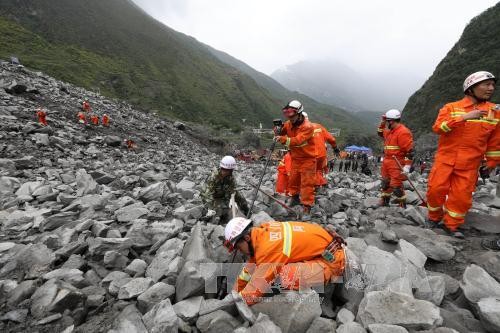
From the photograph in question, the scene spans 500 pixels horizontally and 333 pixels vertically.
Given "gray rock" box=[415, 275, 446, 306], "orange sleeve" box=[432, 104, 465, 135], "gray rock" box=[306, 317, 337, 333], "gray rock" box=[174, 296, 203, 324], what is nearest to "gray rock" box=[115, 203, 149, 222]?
"gray rock" box=[174, 296, 203, 324]

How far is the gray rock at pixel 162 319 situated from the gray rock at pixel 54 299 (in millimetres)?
776

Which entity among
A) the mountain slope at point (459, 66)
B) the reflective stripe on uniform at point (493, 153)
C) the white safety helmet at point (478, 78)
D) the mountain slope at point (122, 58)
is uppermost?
the mountain slope at point (459, 66)

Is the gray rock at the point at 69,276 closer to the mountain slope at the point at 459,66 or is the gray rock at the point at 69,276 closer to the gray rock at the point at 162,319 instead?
the gray rock at the point at 162,319

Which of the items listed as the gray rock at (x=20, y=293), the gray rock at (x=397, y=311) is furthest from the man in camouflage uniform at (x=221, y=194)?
the gray rock at (x=397, y=311)

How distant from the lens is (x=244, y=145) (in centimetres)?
3428

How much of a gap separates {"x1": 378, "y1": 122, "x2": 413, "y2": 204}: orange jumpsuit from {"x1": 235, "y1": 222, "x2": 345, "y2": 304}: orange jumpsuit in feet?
13.4

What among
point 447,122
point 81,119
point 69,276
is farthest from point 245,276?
point 81,119

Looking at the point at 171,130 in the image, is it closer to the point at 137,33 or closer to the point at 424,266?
the point at 424,266

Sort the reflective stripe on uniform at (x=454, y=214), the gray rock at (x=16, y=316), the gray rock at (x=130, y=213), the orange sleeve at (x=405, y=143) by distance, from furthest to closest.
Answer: the orange sleeve at (x=405, y=143) → the gray rock at (x=130, y=213) → the reflective stripe on uniform at (x=454, y=214) → the gray rock at (x=16, y=316)

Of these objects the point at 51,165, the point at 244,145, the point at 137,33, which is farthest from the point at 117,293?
the point at 137,33

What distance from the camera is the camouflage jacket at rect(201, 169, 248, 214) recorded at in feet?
19.5

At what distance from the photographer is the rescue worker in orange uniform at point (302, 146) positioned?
20.5ft

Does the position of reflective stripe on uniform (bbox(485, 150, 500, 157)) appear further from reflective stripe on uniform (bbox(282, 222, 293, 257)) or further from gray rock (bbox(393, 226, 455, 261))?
reflective stripe on uniform (bbox(282, 222, 293, 257))

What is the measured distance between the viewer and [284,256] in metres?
3.31
